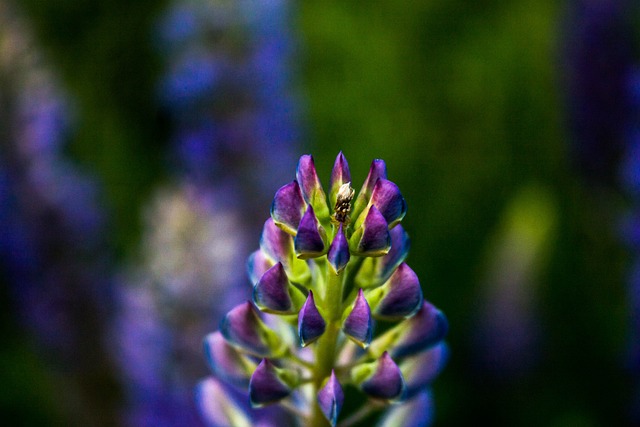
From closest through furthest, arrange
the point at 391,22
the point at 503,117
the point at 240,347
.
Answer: the point at 240,347
the point at 503,117
the point at 391,22

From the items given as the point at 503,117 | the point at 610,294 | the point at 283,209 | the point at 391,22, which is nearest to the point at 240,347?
the point at 283,209

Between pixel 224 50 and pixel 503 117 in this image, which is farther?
pixel 503 117

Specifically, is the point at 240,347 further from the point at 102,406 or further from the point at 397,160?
the point at 397,160

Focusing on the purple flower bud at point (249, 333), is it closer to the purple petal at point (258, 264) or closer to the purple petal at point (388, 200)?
the purple petal at point (258, 264)

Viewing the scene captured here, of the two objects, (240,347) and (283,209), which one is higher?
(283,209)

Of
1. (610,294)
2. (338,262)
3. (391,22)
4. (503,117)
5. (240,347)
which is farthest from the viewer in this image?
(391,22)

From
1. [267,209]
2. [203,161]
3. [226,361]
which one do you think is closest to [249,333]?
[226,361]
